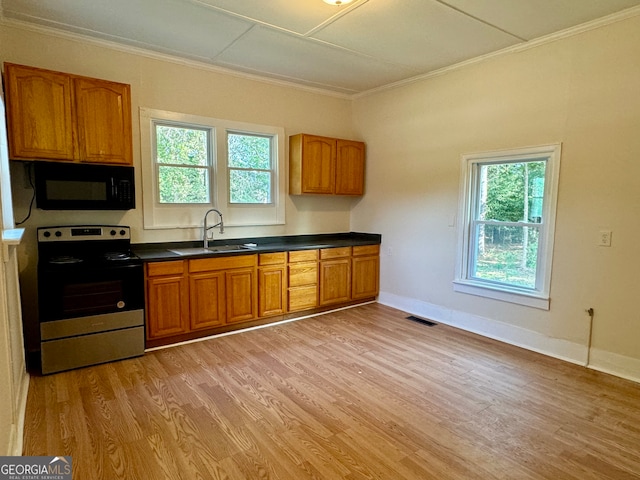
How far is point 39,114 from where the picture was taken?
2.90 metres

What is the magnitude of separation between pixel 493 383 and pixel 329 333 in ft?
5.34

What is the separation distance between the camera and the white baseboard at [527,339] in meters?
2.99

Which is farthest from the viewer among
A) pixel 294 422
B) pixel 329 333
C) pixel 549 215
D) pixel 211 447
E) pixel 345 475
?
pixel 329 333

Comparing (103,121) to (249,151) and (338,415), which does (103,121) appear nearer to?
(249,151)

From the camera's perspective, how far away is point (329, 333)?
391cm

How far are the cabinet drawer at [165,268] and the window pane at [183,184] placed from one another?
82 centimetres

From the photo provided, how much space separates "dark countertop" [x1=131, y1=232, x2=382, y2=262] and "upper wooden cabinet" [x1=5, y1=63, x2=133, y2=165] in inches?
35.1

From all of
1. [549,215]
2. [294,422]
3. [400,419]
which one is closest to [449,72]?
[549,215]

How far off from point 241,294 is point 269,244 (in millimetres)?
864

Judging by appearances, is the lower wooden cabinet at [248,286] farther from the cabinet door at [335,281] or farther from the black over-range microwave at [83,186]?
the black over-range microwave at [83,186]

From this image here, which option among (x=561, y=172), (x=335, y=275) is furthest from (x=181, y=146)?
(x=561, y=172)

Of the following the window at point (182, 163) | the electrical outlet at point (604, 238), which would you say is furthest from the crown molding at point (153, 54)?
the electrical outlet at point (604, 238)

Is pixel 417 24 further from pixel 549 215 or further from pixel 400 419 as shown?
pixel 400 419

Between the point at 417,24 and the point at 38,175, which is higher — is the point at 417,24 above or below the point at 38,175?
above
